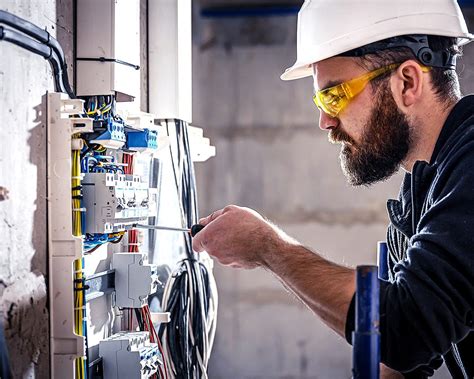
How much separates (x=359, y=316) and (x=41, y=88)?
2.91 ft

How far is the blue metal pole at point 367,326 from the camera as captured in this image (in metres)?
0.92

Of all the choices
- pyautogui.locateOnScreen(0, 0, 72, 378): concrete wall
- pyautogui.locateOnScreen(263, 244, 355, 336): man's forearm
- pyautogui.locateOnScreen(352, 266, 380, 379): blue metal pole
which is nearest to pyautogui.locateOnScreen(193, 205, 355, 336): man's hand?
pyautogui.locateOnScreen(263, 244, 355, 336): man's forearm

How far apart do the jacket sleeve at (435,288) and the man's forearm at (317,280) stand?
0.04m

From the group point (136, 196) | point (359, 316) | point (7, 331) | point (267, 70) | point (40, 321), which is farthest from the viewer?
point (267, 70)

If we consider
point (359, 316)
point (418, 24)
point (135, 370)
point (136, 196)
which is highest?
point (418, 24)

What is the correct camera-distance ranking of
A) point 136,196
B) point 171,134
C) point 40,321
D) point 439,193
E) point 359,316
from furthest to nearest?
point 171,134 → point 136,196 → point 40,321 → point 439,193 → point 359,316

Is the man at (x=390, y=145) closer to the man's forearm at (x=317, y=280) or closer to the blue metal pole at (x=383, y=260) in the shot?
the man's forearm at (x=317, y=280)

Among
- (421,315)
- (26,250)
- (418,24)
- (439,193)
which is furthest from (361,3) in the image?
(26,250)

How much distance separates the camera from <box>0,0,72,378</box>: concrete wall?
125 cm

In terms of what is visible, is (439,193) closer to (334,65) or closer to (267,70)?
(334,65)

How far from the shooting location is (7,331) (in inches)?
49.6

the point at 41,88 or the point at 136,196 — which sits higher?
the point at 41,88

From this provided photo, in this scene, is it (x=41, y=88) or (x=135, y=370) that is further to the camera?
(x=135, y=370)

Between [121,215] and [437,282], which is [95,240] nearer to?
[121,215]
